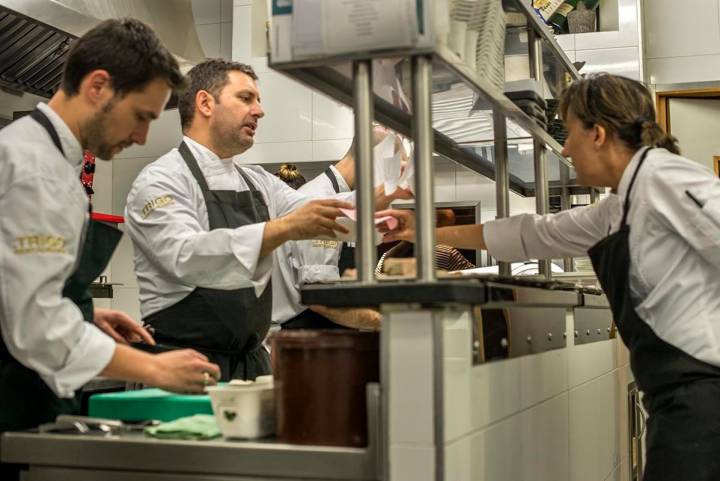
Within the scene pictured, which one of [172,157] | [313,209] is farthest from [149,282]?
[313,209]

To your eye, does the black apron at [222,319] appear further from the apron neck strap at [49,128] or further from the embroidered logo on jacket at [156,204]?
the apron neck strap at [49,128]

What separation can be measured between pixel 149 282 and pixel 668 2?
405cm

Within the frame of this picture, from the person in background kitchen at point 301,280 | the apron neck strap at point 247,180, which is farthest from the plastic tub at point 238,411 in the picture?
the person in background kitchen at point 301,280

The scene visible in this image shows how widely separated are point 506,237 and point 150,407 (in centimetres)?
109

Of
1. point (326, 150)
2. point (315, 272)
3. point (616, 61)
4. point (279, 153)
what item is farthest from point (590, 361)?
point (279, 153)

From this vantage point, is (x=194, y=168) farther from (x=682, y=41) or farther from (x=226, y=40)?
(x=682, y=41)

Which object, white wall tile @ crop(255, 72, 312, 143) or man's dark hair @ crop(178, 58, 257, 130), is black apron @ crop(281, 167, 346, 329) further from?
white wall tile @ crop(255, 72, 312, 143)

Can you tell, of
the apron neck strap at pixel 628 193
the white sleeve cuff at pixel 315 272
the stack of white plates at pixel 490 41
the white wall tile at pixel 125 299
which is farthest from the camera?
the white wall tile at pixel 125 299

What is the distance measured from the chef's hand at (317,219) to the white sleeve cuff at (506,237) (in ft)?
2.01

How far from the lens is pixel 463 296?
1.48 meters

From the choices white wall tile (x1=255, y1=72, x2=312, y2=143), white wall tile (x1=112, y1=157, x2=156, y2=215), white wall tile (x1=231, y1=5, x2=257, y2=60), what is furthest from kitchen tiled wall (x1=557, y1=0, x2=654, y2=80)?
white wall tile (x1=112, y1=157, x2=156, y2=215)

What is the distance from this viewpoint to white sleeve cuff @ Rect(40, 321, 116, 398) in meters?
1.56

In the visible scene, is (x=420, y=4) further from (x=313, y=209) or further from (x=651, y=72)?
(x=651, y=72)

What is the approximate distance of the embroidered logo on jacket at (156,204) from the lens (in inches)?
91.7
